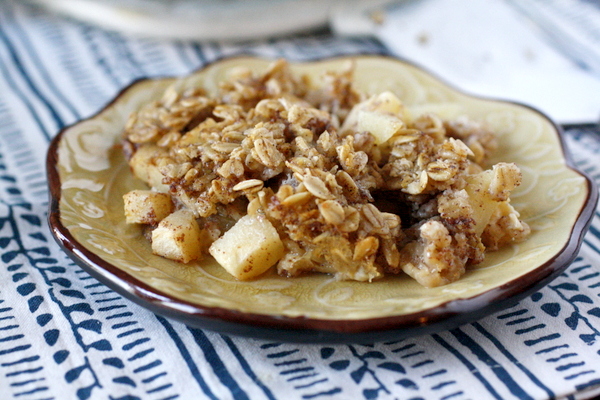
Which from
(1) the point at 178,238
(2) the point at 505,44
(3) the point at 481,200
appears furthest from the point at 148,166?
(2) the point at 505,44

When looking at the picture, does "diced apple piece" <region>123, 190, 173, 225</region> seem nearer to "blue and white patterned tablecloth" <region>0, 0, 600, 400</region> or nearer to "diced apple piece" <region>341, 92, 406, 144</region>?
"blue and white patterned tablecloth" <region>0, 0, 600, 400</region>

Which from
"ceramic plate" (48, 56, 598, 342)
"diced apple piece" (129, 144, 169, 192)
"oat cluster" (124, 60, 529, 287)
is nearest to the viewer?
"ceramic plate" (48, 56, 598, 342)

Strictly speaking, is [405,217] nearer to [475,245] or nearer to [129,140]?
[475,245]

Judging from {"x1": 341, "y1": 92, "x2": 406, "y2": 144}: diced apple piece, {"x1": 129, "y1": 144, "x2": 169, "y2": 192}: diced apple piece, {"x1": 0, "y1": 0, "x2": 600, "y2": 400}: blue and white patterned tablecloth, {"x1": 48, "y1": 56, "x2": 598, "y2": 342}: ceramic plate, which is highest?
{"x1": 341, "y1": 92, "x2": 406, "y2": 144}: diced apple piece

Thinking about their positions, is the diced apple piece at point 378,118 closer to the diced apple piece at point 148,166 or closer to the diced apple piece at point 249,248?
the diced apple piece at point 249,248

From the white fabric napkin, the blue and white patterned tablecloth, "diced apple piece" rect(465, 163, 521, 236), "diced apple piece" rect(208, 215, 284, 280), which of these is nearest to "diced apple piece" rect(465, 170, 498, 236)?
"diced apple piece" rect(465, 163, 521, 236)

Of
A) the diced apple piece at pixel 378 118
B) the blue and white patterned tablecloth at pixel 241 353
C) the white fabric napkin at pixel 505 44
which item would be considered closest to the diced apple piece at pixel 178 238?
the blue and white patterned tablecloth at pixel 241 353

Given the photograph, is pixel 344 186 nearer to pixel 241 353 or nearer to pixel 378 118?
pixel 378 118
